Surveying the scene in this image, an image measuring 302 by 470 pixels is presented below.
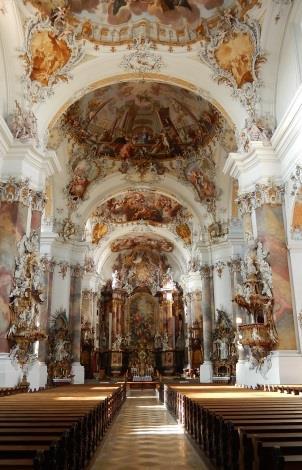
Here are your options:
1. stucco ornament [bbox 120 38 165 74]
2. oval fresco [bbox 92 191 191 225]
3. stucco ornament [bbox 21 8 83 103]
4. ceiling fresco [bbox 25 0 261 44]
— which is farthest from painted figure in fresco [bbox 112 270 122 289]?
ceiling fresco [bbox 25 0 261 44]

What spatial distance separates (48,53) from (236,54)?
17.7 ft

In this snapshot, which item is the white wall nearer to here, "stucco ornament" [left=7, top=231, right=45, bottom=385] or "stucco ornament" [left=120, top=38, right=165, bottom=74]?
"stucco ornament" [left=120, top=38, right=165, bottom=74]

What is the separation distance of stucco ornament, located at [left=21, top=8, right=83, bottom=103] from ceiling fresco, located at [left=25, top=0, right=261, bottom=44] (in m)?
0.26

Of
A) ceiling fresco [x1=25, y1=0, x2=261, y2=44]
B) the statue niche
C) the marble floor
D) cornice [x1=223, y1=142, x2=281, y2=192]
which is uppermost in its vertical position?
ceiling fresco [x1=25, y1=0, x2=261, y2=44]

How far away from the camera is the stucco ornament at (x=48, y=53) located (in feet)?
40.1

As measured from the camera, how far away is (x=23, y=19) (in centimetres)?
1194

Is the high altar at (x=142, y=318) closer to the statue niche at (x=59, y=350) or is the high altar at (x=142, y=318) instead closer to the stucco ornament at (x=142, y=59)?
the statue niche at (x=59, y=350)

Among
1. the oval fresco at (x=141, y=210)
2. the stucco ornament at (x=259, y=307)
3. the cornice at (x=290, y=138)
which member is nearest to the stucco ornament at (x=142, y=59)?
the cornice at (x=290, y=138)

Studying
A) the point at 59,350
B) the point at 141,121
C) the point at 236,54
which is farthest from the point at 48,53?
the point at 59,350

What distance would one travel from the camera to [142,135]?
1955 cm

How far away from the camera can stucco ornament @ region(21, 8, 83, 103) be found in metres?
12.2

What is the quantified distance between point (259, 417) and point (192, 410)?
280 cm

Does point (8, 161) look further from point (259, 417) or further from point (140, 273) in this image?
point (140, 273)

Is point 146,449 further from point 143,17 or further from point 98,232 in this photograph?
point 98,232
